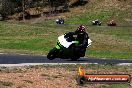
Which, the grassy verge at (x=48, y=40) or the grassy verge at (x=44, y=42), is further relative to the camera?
the grassy verge at (x=44, y=42)

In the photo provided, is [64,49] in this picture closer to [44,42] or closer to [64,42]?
[64,42]

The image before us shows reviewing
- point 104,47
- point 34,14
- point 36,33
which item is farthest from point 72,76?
point 34,14

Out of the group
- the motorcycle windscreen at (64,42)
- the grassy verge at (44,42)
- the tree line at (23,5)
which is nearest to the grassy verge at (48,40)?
the grassy verge at (44,42)

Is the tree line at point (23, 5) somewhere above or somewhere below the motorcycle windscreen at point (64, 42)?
below

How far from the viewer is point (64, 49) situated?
957 inches

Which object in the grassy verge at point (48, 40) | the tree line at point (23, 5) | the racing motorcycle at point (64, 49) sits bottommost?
the tree line at point (23, 5)

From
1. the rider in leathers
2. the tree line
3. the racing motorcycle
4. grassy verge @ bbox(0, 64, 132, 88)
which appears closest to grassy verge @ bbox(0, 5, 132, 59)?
the racing motorcycle

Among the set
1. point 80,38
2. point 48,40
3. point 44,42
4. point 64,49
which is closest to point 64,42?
point 64,49

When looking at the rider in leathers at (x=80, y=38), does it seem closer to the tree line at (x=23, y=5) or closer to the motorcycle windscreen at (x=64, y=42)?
the motorcycle windscreen at (x=64, y=42)

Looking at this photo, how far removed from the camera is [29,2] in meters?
103

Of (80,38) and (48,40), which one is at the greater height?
(80,38)

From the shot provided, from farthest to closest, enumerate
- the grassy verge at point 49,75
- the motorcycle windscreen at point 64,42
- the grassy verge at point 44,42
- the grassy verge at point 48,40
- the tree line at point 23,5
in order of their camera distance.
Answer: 1. the tree line at point 23,5
2. the grassy verge at point 44,42
3. the grassy verge at point 48,40
4. the motorcycle windscreen at point 64,42
5. the grassy verge at point 49,75

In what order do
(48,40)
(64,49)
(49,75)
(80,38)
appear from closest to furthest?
(49,75) → (80,38) → (64,49) → (48,40)

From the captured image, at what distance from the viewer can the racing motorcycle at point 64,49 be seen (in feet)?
78.7
